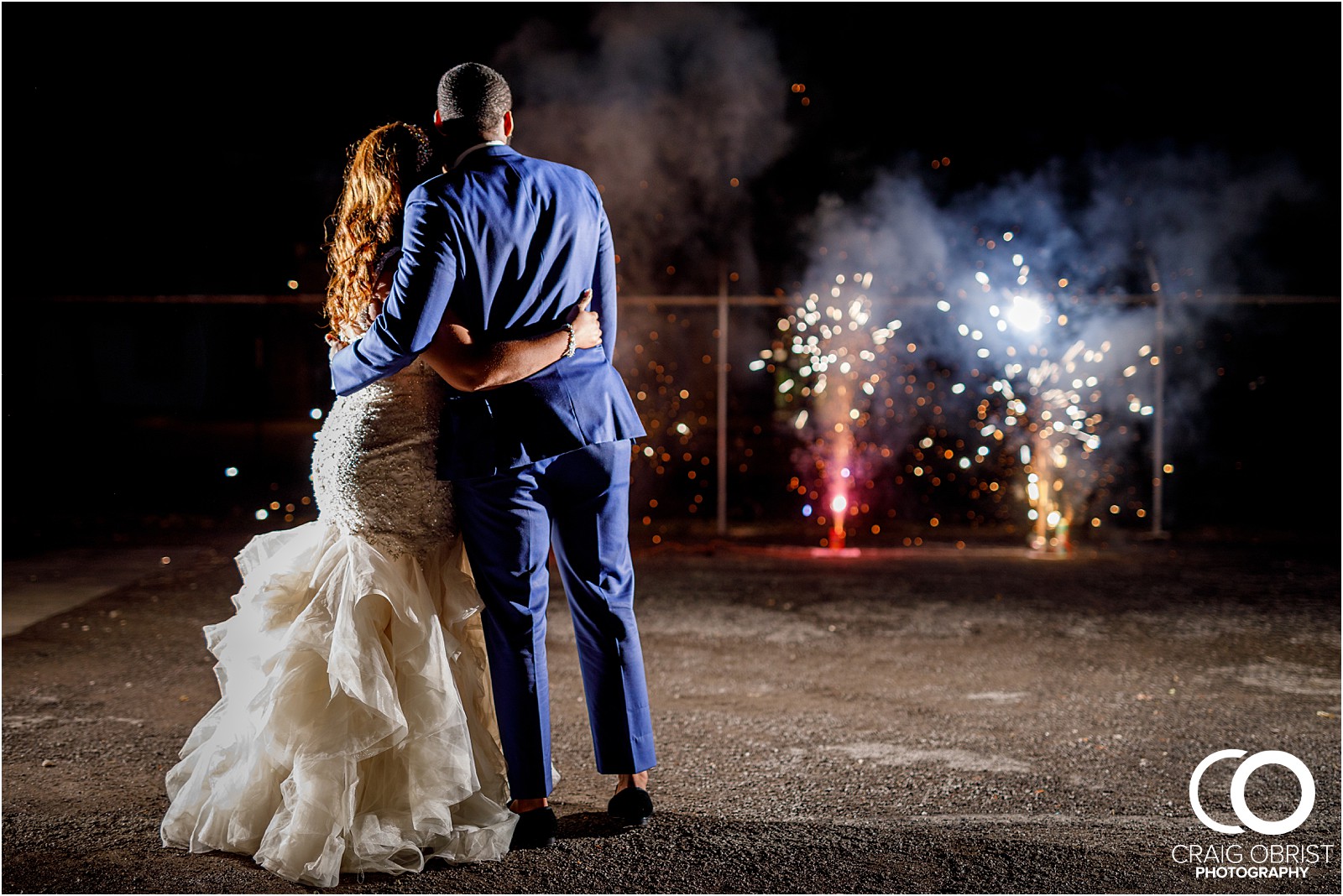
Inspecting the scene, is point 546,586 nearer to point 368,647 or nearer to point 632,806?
point 368,647

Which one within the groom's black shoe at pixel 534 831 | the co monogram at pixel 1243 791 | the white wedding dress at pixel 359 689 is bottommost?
the co monogram at pixel 1243 791

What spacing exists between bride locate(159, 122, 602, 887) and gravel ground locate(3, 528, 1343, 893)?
0.11 metres

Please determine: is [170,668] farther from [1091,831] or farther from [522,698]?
[1091,831]

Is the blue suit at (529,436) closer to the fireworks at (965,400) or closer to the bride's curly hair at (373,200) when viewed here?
the bride's curly hair at (373,200)

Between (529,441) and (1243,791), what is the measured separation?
6.95 feet

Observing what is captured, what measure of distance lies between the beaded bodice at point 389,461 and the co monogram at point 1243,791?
6.81 feet

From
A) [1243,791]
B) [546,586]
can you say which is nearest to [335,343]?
[546,586]

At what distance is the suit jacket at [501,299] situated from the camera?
2.26 metres

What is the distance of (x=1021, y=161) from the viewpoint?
1175 centimetres

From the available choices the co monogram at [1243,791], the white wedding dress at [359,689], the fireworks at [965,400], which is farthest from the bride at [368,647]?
the fireworks at [965,400]

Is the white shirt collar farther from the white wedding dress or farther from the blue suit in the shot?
the white wedding dress

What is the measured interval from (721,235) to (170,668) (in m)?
9.22

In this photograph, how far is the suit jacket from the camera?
2260 millimetres

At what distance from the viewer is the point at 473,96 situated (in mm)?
2439
